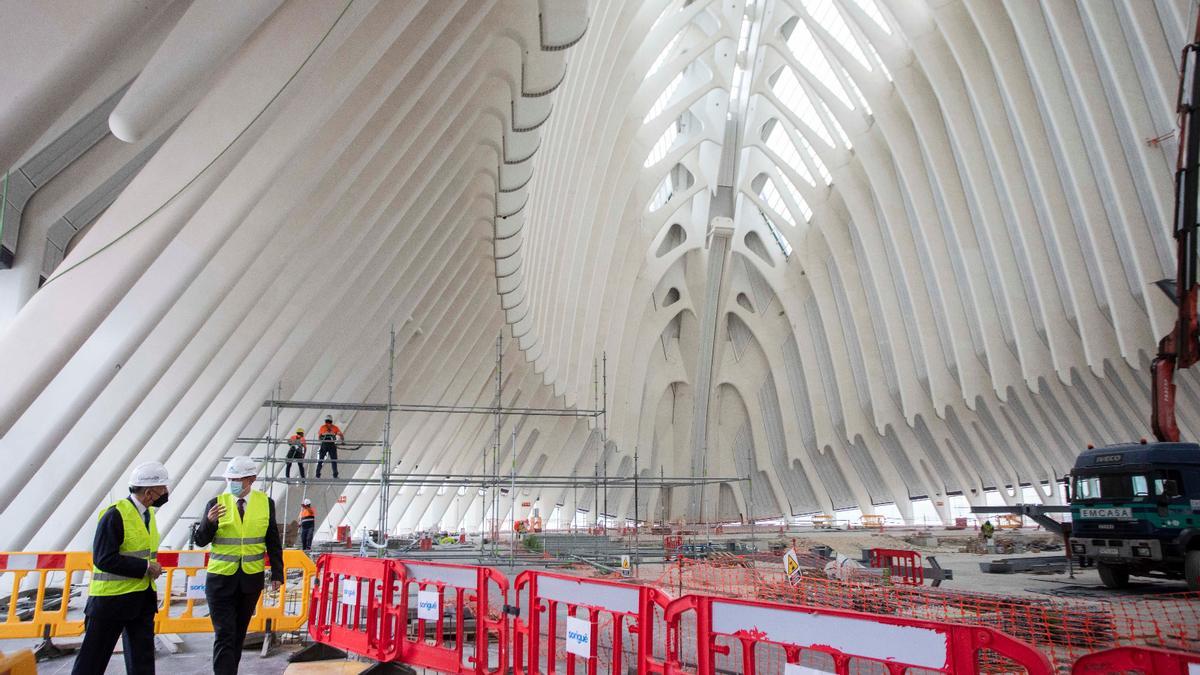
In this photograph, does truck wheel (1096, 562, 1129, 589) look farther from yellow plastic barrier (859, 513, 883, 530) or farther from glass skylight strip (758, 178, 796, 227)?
glass skylight strip (758, 178, 796, 227)

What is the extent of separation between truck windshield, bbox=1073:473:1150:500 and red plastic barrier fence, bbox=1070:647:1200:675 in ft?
38.5

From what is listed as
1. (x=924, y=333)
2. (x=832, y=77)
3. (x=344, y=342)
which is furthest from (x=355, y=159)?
(x=832, y=77)

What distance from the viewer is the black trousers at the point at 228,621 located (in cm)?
514

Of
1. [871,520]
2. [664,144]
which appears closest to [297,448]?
[664,144]

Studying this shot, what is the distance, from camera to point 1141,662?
9.35 ft

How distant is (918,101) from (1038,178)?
550 cm

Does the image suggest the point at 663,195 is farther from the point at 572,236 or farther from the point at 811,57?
the point at 572,236

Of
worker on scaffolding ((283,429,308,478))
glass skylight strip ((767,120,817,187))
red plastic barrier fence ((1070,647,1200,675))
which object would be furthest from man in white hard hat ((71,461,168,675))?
glass skylight strip ((767,120,817,187))

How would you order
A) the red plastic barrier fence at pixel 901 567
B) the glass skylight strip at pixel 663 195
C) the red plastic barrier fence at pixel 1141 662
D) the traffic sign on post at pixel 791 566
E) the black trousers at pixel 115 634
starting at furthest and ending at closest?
the glass skylight strip at pixel 663 195
the red plastic barrier fence at pixel 901 567
the traffic sign on post at pixel 791 566
the black trousers at pixel 115 634
the red plastic barrier fence at pixel 1141 662

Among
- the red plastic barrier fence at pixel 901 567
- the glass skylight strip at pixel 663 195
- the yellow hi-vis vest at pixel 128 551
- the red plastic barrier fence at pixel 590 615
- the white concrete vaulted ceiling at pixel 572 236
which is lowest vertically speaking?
the red plastic barrier fence at pixel 901 567

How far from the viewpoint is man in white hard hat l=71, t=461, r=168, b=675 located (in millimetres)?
4719

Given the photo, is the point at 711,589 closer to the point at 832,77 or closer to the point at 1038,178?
the point at 1038,178

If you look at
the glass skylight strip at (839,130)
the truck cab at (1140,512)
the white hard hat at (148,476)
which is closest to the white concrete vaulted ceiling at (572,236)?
the glass skylight strip at (839,130)

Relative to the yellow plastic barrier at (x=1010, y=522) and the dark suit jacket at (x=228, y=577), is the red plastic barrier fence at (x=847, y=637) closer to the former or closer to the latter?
the dark suit jacket at (x=228, y=577)
